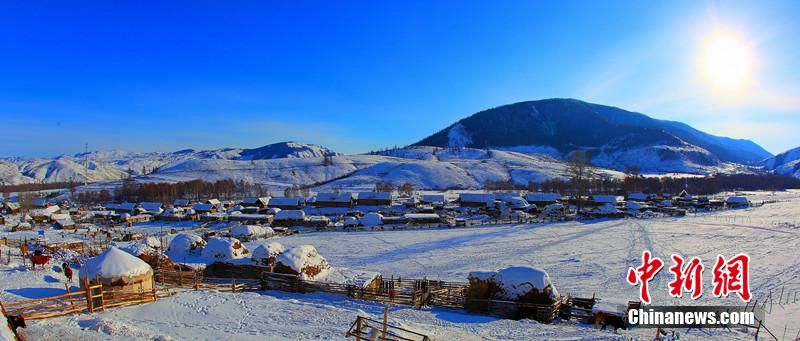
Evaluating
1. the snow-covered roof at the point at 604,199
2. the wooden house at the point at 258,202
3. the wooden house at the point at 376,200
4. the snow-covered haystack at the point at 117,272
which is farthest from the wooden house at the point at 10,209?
the snow-covered roof at the point at 604,199

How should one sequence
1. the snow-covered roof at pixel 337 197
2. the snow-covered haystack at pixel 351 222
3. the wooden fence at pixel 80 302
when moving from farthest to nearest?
the snow-covered roof at pixel 337 197, the snow-covered haystack at pixel 351 222, the wooden fence at pixel 80 302

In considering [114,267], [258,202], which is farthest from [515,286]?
[258,202]

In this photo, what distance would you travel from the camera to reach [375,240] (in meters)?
45.5

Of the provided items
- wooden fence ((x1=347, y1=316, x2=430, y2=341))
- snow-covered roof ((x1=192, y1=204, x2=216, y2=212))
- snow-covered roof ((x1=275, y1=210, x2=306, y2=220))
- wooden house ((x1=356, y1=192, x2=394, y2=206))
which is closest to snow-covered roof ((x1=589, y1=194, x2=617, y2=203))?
wooden house ((x1=356, y1=192, x2=394, y2=206))

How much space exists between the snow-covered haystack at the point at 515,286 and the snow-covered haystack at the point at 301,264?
8089 millimetres

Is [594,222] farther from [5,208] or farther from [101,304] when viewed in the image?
[5,208]

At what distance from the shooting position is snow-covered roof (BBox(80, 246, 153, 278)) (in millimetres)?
17422

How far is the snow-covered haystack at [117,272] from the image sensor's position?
1730 cm

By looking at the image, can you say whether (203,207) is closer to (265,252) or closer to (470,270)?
(265,252)

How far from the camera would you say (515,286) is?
18.8m

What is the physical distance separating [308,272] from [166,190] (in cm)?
10807

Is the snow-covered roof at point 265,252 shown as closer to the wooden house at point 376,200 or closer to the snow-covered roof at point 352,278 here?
the snow-covered roof at point 352,278

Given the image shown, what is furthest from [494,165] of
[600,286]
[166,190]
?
[600,286]

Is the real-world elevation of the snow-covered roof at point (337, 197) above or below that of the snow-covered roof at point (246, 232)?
above
